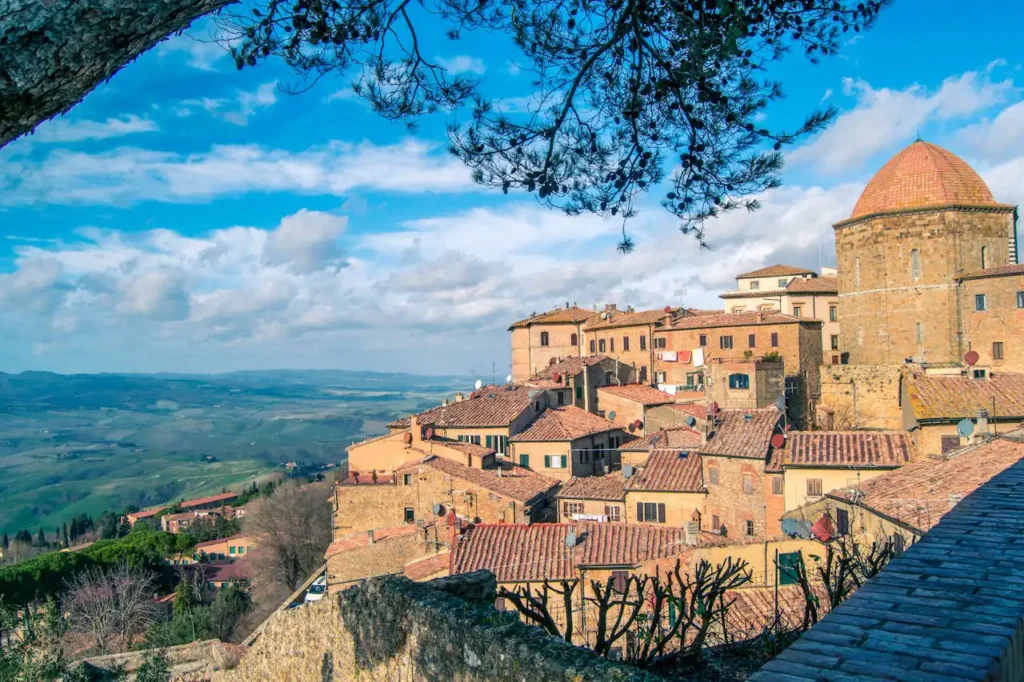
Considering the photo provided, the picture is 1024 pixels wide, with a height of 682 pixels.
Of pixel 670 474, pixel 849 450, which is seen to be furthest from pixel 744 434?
pixel 849 450

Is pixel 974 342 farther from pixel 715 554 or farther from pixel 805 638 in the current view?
pixel 805 638

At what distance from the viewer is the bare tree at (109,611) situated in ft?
102

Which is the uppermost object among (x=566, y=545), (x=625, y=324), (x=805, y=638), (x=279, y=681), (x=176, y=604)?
(x=625, y=324)

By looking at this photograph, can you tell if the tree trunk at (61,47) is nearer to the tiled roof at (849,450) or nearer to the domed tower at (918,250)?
the tiled roof at (849,450)

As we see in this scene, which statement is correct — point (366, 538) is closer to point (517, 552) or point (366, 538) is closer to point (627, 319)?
point (517, 552)

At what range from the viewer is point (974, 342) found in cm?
3375

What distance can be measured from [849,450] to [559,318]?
3442 centimetres

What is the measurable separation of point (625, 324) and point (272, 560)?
27084 mm

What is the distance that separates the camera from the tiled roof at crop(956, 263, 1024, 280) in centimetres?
3231

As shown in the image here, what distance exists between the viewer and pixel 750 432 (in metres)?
28.7

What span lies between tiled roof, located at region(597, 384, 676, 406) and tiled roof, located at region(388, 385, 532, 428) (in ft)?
17.9

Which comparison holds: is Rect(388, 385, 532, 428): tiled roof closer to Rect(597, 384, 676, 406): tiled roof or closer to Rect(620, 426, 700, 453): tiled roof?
Rect(597, 384, 676, 406): tiled roof

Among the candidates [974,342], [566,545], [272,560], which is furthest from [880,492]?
[272,560]

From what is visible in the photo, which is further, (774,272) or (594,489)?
(774,272)
